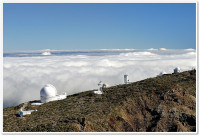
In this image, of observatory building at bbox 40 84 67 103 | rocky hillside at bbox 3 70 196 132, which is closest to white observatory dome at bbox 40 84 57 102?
observatory building at bbox 40 84 67 103

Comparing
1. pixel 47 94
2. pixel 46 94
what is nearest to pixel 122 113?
pixel 47 94

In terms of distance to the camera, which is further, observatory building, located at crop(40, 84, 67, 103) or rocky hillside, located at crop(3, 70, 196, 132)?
observatory building, located at crop(40, 84, 67, 103)

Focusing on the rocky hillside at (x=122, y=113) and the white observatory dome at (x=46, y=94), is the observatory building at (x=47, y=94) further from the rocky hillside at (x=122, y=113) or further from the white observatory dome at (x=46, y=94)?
the rocky hillside at (x=122, y=113)

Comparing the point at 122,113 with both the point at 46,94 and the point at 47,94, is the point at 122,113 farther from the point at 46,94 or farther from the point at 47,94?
the point at 46,94

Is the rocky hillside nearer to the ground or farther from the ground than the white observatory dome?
nearer to the ground

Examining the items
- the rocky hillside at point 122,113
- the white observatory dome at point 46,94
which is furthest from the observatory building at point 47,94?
the rocky hillside at point 122,113

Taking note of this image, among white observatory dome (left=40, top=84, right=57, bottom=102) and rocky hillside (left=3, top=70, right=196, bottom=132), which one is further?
white observatory dome (left=40, top=84, right=57, bottom=102)

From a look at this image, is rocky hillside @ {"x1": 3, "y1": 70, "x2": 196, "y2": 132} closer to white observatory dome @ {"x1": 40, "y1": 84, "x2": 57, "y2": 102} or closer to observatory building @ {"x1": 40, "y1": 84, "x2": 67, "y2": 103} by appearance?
observatory building @ {"x1": 40, "y1": 84, "x2": 67, "y2": 103}

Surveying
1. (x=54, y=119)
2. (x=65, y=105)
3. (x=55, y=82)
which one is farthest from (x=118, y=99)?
(x=55, y=82)

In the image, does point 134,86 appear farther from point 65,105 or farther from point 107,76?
point 107,76
